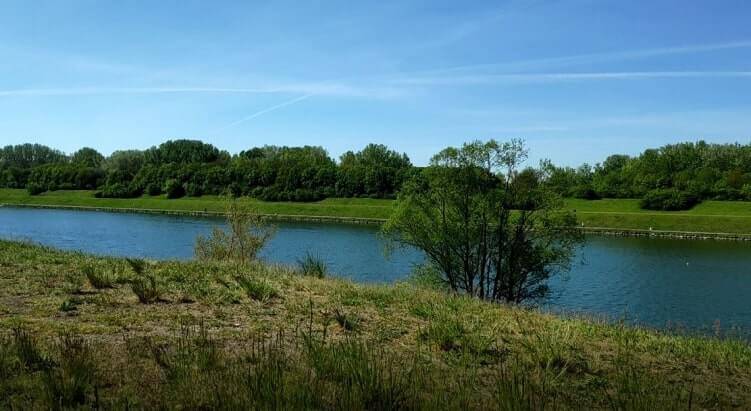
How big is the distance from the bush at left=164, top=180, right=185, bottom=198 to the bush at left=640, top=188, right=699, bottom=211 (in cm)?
9980

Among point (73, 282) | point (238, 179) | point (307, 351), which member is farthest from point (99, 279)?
point (238, 179)

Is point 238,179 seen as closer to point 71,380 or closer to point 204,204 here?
point 204,204

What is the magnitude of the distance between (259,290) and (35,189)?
160 meters

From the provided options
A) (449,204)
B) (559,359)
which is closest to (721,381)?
(559,359)

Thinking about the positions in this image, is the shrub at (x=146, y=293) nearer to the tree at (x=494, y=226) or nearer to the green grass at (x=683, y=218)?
the tree at (x=494, y=226)

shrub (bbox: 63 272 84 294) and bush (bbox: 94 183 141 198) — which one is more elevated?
bush (bbox: 94 183 141 198)

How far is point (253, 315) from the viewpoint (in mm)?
10109

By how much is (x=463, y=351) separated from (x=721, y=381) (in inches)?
127

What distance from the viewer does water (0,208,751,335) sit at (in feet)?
123

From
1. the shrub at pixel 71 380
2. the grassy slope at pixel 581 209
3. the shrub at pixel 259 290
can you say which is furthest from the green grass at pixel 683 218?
the shrub at pixel 71 380

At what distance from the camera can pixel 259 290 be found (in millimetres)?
11695

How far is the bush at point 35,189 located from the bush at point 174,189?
1303 inches

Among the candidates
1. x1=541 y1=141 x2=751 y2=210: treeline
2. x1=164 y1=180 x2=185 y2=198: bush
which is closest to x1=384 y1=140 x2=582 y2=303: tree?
x1=541 y1=141 x2=751 y2=210: treeline

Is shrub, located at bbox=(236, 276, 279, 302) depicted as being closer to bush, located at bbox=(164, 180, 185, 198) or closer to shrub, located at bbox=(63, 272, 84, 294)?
shrub, located at bbox=(63, 272, 84, 294)
